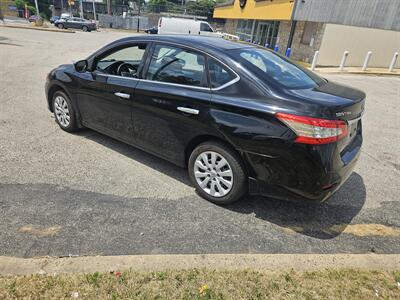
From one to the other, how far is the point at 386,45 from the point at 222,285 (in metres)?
23.9

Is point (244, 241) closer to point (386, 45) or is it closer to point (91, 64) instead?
point (91, 64)

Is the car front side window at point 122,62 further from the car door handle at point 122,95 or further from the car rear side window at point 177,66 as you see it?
the car rear side window at point 177,66

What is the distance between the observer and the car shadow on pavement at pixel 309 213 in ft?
10.3

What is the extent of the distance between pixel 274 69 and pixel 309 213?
166 centimetres

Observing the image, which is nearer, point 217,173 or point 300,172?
point 300,172

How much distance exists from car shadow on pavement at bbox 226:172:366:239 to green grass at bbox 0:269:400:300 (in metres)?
0.66

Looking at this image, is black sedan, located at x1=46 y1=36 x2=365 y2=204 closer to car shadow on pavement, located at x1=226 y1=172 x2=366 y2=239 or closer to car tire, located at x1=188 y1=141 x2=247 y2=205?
car tire, located at x1=188 y1=141 x2=247 y2=205

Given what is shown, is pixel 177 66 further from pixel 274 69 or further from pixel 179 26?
pixel 179 26

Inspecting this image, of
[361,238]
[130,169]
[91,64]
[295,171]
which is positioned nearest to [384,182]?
[361,238]

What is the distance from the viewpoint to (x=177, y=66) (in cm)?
349

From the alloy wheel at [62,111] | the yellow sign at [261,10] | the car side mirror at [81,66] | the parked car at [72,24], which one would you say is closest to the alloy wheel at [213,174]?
the car side mirror at [81,66]

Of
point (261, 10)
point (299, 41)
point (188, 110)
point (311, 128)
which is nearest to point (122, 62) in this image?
point (188, 110)

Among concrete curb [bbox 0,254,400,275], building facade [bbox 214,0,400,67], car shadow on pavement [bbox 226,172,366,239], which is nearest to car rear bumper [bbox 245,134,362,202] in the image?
car shadow on pavement [bbox 226,172,366,239]

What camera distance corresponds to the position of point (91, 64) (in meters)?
4.35
